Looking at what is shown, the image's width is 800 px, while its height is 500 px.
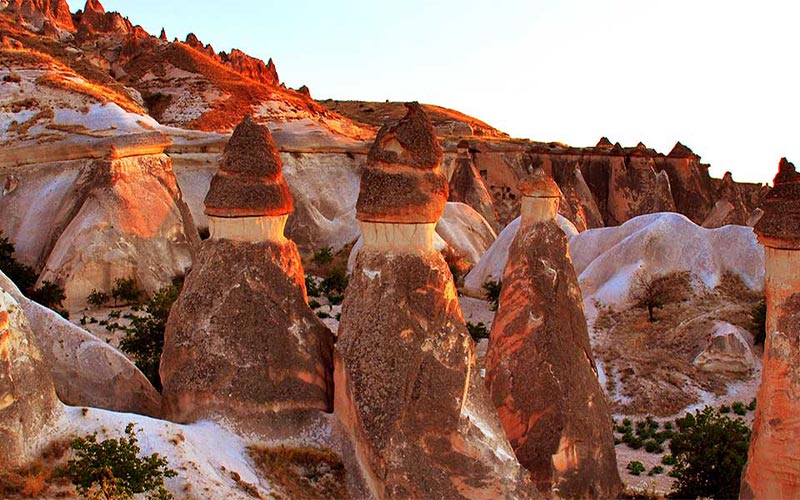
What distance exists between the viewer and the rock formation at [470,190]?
115 ft

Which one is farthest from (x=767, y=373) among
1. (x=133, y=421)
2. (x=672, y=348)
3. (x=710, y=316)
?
(x=710, y=316)

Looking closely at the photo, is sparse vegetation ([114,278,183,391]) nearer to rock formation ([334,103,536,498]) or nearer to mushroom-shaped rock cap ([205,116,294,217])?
mushroom-shaped rock cap ([205,116,294,217])

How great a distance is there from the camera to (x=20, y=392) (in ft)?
21.8

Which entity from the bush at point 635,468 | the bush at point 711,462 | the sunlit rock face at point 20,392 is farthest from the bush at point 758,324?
the sunlit rock face at point 20,392

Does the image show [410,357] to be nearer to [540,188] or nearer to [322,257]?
[540,188]

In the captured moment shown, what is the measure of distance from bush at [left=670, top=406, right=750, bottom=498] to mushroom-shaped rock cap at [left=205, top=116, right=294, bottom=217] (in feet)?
22.7

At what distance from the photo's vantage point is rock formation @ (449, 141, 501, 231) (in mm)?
34938

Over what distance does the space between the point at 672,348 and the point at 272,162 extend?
43.7 ft

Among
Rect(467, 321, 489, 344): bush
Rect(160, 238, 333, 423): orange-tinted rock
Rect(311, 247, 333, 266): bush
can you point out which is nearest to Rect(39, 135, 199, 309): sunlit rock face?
Rect(311, 247, 333, 266): bush

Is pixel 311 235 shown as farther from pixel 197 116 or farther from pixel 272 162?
pixel 272 162

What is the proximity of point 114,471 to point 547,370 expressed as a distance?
206 inches

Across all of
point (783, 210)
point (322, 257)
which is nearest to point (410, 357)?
point (783, 210)

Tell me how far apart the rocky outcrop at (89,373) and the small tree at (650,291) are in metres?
15.2

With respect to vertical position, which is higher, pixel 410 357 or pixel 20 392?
pixel 410 357
